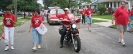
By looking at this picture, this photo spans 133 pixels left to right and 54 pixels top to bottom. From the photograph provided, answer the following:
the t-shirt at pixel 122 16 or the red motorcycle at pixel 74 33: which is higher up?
the t-shirt at pixel 122 16

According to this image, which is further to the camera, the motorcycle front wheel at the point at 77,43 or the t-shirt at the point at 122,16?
the t-shirt at the point at 122,16

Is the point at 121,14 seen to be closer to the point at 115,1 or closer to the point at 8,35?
the point at 8,35

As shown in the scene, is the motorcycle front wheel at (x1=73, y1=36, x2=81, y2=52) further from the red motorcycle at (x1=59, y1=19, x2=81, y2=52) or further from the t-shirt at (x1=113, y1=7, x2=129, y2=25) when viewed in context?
the t-shirt at (x1=113, y1=7, x2=129, y2=25)

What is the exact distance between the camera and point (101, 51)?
835 centimetres

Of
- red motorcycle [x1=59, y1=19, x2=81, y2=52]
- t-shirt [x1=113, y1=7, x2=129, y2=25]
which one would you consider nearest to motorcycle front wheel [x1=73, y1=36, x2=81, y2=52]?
red motorcycle [x1=59, y1=19, x2=81, y2=52]

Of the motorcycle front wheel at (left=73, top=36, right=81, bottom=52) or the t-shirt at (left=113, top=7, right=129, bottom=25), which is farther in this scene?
the t-shirt at (left=113, top=7, right=129, bottom=25)

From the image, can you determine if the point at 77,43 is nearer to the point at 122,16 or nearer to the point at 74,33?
the point at 74,33

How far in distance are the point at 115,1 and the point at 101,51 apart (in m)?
49.4

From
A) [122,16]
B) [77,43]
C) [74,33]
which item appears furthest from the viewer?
[122,16]

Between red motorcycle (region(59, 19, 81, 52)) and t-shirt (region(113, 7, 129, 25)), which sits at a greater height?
t-shirt (region(113, 7, 129, 25))

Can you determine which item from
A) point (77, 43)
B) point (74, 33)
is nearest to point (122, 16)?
point (74, 33)

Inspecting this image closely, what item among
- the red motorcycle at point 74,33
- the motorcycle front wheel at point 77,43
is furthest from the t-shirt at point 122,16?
the motorcycle front wheel at point 77,43

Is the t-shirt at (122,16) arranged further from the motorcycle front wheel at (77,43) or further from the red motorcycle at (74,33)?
the motorcycle front wheel at (77,43)

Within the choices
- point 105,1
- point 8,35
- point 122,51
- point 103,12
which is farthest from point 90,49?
point 105,1
